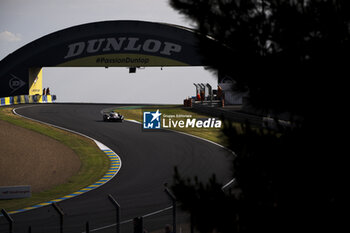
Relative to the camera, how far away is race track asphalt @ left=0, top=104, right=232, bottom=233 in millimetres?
18234

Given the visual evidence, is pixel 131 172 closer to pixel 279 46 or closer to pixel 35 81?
pixel 279 46

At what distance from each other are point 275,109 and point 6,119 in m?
37.8

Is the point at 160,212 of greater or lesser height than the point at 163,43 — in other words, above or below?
below

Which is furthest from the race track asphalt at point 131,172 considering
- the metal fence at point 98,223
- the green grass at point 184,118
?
the green grass at point 184,118

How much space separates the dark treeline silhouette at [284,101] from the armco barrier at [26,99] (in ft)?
169

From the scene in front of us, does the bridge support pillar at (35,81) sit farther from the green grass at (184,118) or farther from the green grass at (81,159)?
the green grass at (81,159)

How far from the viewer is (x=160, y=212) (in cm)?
1930

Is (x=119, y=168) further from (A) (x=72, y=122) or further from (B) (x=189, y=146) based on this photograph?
(A) (x=72, y=122)

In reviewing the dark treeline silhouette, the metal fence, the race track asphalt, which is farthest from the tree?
the metal fence

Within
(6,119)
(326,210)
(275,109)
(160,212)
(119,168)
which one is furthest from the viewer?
(6,119)

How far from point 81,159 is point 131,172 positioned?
16.5ft

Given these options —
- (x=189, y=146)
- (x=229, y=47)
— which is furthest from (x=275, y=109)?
(x=189, y=146)

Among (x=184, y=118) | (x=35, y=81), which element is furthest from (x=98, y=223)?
(x=35, y=81)

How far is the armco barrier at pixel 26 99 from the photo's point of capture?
185 feet
